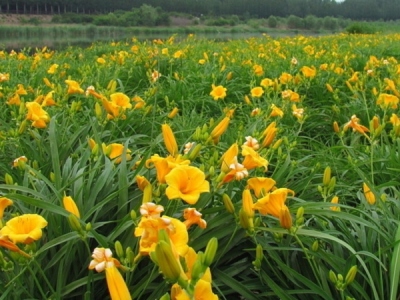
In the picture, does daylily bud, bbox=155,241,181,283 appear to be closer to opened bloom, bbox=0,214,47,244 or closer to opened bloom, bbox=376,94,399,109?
opened bloom, bbox=0,214,47,244

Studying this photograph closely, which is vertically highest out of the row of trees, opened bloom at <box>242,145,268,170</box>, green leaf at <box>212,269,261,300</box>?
the row of trees

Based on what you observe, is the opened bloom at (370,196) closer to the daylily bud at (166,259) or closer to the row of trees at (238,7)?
the daylily bud at (166,259)

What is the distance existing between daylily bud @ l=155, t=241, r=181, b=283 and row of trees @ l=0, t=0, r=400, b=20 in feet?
168

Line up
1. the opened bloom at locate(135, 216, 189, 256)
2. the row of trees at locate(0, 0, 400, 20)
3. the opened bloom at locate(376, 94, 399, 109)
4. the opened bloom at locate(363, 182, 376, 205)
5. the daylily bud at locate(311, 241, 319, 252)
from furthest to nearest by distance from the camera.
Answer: the row of trees at locate(0, 0, 400, 20) < the opened bloom at locate(376, 94, 399, 109) < the opened bloom at locate(363, 182, 376, 205) < the daylily bud at locate(311, 241, 319, 252) < the opened bloom at locate(135, 216, 189, 256)

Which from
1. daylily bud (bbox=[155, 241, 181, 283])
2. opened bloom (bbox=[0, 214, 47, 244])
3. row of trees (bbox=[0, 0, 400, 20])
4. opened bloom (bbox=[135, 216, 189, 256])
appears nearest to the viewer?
daylily bud (bbox=[155, 241, 181, 283])

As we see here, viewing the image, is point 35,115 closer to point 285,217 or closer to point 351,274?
point 285,217

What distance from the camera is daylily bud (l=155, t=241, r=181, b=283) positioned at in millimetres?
699

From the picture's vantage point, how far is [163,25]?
139ft

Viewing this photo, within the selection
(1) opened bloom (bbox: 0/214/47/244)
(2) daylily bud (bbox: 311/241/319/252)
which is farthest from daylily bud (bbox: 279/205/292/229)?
(1) opened bloom (bbox: 0/214/47/244)

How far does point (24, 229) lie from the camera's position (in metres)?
1.02

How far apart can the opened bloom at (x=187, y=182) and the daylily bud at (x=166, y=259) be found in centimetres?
33

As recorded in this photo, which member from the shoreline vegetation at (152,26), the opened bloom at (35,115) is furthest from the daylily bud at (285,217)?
the shoreline vegetation at (152,26)

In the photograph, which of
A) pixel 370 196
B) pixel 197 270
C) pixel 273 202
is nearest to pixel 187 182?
pixel 273 202

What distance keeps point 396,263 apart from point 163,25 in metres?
43.0
